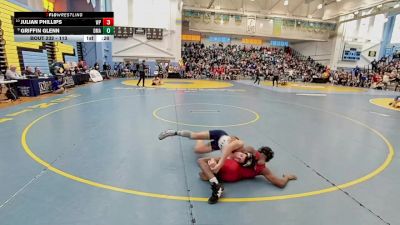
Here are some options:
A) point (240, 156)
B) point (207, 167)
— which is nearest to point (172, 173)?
point (207, 167)

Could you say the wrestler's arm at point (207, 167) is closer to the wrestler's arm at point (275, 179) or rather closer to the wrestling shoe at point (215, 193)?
the wrestling shoe at point (215, 193)

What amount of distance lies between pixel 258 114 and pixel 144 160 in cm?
517

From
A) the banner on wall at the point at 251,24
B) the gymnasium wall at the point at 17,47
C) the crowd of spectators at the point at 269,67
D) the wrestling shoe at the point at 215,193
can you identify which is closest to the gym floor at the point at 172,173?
the wrestling shoe at the point at 215,193

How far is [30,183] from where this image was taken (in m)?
3.39

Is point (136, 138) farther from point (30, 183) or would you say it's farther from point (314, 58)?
point (314, 58)

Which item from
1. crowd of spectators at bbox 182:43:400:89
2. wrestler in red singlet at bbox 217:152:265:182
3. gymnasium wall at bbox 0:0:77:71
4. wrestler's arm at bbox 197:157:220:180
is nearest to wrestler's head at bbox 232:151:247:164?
wrestler in red singlet at bbox 217:152:265:182

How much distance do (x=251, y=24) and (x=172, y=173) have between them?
98.0 ft

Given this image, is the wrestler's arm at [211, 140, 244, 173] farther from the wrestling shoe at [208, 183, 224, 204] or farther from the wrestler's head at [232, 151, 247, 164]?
the wrestling shoe at [208, 183, 224, 204]

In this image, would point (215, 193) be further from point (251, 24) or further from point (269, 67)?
point (269, 67)

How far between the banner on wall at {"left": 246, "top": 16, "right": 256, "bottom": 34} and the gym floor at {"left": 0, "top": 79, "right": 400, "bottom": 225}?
83.2ft
